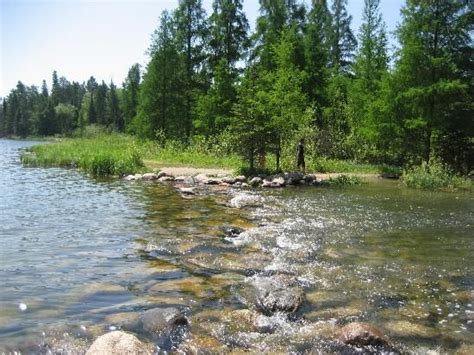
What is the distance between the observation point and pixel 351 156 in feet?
122

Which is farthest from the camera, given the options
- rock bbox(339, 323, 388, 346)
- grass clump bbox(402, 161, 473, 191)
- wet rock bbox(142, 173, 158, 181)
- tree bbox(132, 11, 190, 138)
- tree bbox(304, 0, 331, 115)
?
tree bbox(132, 11, 190, 138)

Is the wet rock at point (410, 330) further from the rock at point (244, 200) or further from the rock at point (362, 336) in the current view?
the rock at point (244, 200)

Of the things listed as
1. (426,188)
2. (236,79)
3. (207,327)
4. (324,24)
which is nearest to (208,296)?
(207,327)

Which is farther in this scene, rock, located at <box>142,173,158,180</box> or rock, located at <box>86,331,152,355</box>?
rock, located at <box>142,173,158,180</box>

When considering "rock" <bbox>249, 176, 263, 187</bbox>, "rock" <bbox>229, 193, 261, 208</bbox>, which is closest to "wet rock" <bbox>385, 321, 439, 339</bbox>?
"rock" <bbox>229, 193, 261, 208</bbox>

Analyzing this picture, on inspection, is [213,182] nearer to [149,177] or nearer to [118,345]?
[149,177]

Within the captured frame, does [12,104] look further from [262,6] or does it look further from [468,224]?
[468,224]

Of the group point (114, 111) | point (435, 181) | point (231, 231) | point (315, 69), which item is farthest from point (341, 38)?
point (114, 111)

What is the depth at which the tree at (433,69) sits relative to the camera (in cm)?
2816

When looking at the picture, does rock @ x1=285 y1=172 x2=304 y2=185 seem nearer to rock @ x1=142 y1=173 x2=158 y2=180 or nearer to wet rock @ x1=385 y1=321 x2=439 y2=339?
rock @ x1=142 y1=173 x2=158 y2=180

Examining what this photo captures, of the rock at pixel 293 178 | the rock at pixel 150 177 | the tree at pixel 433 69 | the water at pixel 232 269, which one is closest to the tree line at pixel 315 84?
the tree at pixel 433 69

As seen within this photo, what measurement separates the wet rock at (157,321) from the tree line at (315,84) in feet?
60.5

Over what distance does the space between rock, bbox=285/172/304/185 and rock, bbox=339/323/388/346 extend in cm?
1744

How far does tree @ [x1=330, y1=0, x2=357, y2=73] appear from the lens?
162ft
